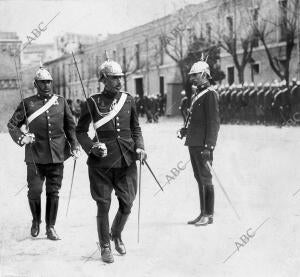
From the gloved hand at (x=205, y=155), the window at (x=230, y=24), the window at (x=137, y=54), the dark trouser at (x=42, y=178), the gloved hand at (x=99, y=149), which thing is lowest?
the dark trouser at (x=42, y=178)

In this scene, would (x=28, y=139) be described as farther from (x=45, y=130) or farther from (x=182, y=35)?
(x=182, y=35)

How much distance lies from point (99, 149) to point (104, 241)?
0.73m

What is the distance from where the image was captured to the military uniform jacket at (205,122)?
5.73 meters

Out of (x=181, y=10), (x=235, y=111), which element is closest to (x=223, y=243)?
(x=235, y=111)

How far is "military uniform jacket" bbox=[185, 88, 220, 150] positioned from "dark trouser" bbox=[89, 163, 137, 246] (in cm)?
121

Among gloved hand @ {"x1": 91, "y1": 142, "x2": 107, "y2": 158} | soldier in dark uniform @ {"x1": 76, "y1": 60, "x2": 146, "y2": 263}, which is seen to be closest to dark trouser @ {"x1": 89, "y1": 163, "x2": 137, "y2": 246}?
soldier in dark uniform @ {"x1": 76, "y1": 60, "x2": 146, "y2": 263}

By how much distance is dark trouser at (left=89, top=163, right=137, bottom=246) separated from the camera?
455 cm

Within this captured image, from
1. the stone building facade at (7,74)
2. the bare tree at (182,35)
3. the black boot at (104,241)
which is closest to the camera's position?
the black boot at (104,241)

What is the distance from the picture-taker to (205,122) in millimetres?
5879

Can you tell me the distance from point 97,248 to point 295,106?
14.4m

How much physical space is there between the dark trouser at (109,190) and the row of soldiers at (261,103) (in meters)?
14.3

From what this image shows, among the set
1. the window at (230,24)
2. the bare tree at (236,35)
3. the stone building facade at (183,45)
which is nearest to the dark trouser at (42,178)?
the stone building facade at (183,45)

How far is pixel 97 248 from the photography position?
4.91m

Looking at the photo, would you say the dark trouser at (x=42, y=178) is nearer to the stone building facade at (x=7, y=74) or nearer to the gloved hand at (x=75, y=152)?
the gloved hand at (x=75, y=152)
